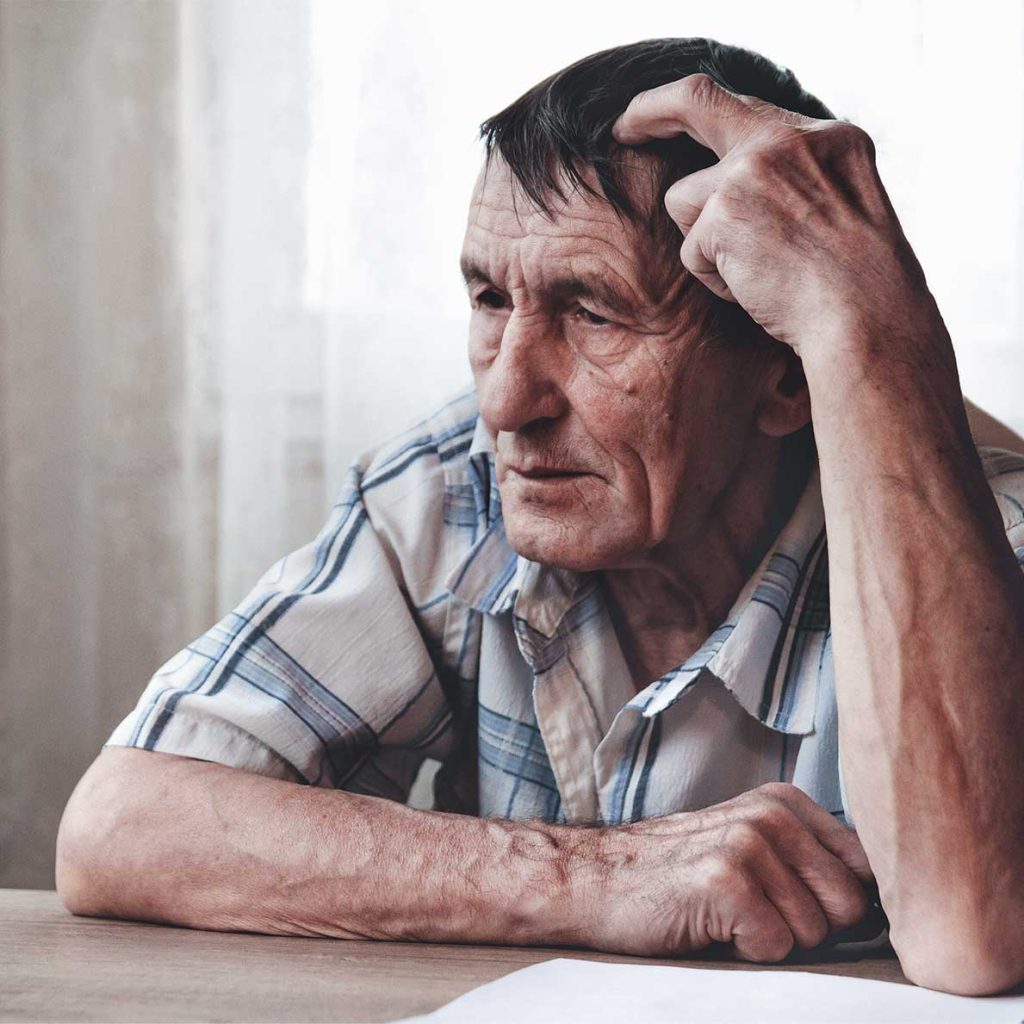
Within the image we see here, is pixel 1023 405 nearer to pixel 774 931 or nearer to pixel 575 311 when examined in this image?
pixel 575 311

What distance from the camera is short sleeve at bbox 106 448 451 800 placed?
114cm

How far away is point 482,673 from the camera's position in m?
1.30

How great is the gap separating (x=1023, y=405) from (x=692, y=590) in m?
0.80

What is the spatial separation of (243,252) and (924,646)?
1.30 metres

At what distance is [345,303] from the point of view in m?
1.86

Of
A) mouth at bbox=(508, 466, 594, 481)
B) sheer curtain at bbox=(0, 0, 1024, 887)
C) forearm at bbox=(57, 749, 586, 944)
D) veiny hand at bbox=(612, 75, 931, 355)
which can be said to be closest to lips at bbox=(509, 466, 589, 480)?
mouth at bbox=(508, 466, 594, 481)

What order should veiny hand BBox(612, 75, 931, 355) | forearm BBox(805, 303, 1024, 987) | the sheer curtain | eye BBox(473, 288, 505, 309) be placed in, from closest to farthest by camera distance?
forearm BBox(805, 303, 1024, 987) → veiny hand BBox(612, 75, 931, 355) → eye BBox(473, 288, 505, 309) → the sheer curtain

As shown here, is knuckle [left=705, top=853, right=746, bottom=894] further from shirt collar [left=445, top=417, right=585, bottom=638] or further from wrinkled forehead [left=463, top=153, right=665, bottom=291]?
wrinkled forehead [left=463, top=153, right=665, bottom=291]

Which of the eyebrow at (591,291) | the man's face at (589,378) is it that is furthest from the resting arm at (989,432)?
the eyebrow at (591,291)

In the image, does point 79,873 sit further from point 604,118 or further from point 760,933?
point 604,118

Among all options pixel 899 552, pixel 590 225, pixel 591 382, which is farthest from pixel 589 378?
pixel 899 552

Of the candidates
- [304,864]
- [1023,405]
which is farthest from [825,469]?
[1023,405]

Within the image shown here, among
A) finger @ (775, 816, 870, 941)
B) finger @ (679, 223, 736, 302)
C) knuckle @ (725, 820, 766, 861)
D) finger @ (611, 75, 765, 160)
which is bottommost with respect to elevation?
finger @ (775, 816, 870, 941)

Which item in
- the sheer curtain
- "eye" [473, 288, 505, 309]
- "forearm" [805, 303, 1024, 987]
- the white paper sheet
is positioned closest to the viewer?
the white paper sheet
